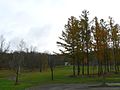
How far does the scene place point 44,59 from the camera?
107 m

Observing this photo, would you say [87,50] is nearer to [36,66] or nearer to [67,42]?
[67,42]

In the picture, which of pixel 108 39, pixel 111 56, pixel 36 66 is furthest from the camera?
pixel 36 66

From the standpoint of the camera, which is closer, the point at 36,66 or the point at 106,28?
the point at 106,28

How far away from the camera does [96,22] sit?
58.3m

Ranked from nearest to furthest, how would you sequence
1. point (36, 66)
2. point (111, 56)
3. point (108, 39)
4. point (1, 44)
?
1. point (108, 39)
2. point (111, 56)
3. point (1, 44)
4. point (36, 66)

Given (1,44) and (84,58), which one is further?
(1,44)

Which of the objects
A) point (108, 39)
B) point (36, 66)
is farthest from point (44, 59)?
point (108, 39)

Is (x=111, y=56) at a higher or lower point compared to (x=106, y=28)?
lower

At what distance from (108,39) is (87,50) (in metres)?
4.89

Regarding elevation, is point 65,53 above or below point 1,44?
below

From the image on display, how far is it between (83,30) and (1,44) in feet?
177

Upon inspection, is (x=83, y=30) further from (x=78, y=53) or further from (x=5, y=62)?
(x=5, y=62)

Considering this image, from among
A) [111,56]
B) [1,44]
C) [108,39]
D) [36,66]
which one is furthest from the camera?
[36,66]

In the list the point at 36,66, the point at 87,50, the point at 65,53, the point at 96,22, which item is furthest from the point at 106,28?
the point at 36,66
